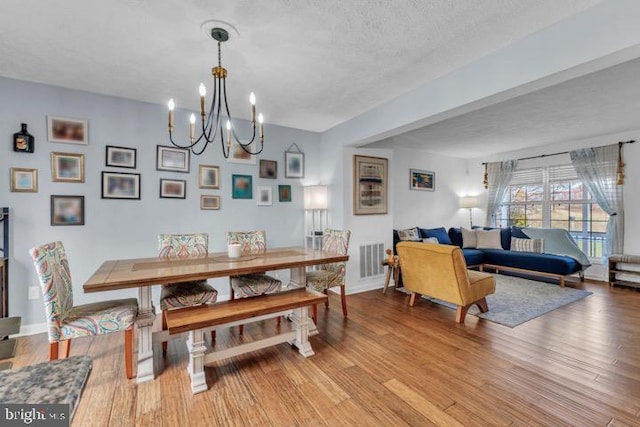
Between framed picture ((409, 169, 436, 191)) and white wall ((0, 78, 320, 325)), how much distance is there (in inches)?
130

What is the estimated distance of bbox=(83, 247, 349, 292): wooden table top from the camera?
1912mm

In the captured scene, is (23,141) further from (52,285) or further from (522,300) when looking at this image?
(522,300)

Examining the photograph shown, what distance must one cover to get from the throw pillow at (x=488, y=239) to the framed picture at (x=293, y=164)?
12.7 feet

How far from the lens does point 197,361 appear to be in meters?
2.02

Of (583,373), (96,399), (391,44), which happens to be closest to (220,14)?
(391,44)

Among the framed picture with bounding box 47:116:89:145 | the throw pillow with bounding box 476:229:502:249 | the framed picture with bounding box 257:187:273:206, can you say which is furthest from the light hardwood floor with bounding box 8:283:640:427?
the throw pillow with bounding box 476:229:502:249

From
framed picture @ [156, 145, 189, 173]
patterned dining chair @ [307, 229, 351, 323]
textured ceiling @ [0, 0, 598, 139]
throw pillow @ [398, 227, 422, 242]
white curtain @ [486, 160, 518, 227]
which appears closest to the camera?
textured ceiling @ [0, 0, 598, 139]

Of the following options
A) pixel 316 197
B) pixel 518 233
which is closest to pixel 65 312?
→ pixel 316 197

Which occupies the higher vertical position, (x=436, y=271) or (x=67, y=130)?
(x=67, y=130)

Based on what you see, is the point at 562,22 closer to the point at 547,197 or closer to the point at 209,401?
the point at 209,401

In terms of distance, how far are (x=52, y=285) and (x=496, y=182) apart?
7220 millimetres

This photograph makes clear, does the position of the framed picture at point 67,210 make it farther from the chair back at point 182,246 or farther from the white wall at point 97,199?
the chair back at point 182,246

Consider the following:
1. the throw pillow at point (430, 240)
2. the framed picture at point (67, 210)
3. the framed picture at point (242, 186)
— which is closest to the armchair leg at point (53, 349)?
the framed picture at point (67, 210)

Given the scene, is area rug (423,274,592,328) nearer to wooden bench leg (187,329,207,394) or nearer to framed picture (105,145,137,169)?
wooden bench leg (187,329,207,394)
